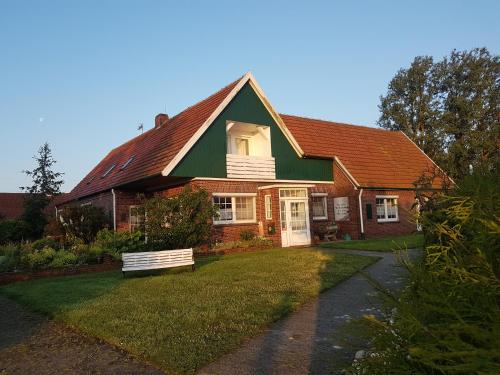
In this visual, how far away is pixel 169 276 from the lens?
10.9 metres

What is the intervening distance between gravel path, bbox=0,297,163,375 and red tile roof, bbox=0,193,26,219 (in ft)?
126

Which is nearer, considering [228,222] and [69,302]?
[69,302]

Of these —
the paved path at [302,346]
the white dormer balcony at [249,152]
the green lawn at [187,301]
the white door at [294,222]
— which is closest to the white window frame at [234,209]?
the white dormer balcony at [249,152]

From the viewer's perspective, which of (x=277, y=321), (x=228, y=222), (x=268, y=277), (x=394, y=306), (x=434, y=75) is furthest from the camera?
(x=434, y=75)

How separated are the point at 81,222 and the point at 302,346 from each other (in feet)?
47.2

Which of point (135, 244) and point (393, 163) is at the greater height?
point (393, 163)

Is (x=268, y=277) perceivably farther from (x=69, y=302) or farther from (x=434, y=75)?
(x=434, y=75)

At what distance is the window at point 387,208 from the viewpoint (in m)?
22.1

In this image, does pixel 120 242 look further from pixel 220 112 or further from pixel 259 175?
pixel 259 175

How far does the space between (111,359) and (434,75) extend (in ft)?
151

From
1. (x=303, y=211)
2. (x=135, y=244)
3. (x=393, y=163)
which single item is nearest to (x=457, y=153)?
(x=393, y=163)

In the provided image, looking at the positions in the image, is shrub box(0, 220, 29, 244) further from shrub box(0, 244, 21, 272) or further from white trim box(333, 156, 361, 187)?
white trim box(333, 156, 361, 187)

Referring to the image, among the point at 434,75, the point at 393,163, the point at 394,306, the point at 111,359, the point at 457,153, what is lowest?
the point at 111,359

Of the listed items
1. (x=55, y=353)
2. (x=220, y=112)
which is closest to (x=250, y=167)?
(x=220, y=112)
